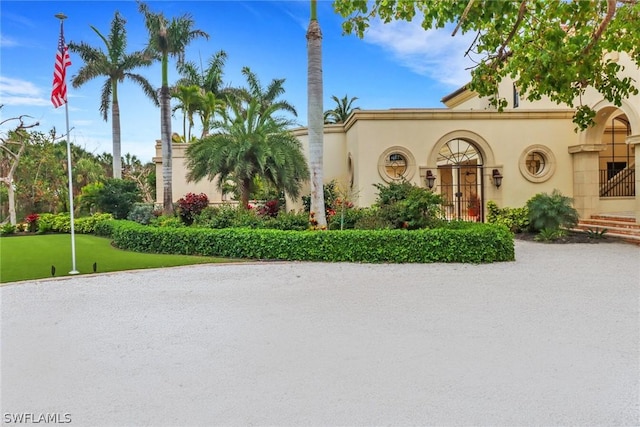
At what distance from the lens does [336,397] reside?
130 inches

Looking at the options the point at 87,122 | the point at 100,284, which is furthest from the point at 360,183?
the point at 87,122

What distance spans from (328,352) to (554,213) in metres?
11.9

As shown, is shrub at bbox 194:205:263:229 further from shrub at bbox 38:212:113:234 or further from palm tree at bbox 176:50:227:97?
palm tree at bbox 176:50:227:97

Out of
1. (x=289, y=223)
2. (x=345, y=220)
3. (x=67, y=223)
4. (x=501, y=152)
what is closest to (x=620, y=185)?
(x=501, y=152)

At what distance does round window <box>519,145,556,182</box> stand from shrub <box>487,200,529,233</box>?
1617 millimetres

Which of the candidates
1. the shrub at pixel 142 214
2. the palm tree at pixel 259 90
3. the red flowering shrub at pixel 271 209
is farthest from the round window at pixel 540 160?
the palm tree at pixel 259 90

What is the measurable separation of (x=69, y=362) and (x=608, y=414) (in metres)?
4.85

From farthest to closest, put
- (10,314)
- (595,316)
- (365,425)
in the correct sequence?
(10,314) < (595,316) < (365,425)

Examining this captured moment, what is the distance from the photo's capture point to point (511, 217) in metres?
15.0

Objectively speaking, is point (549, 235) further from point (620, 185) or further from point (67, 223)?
point (67, 223)

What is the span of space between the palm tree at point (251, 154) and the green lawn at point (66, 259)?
3.73 meters

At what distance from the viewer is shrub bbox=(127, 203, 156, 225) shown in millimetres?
17297

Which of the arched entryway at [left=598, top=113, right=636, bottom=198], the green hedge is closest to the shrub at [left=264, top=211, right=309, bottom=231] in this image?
the green hedge

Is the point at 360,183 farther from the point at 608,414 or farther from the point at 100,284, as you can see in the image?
the point at 608,414
